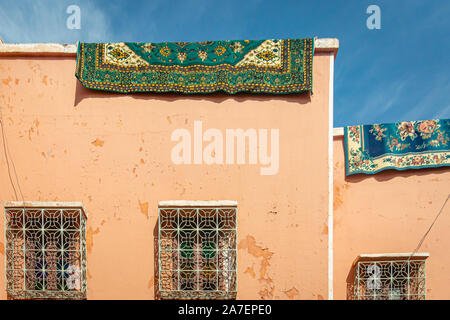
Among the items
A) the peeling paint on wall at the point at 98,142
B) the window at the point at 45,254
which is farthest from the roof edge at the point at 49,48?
the window at the point at 45,254

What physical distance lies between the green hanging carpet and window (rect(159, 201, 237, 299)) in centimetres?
129

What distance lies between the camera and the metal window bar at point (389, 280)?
3455mm

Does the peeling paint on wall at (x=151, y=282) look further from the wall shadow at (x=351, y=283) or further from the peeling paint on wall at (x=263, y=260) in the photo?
the wall shadow at (x=351, y=283)

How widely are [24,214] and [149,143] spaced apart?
1.43m

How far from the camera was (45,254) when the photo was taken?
3.04 m

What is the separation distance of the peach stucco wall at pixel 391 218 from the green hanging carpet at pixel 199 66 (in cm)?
134

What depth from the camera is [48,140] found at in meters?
3.05

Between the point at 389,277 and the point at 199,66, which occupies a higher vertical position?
the point at 199,66

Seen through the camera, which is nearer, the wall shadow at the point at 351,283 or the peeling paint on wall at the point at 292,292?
the peeling paint on wall at the point at 292,292

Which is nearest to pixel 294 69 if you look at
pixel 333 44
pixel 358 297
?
pixel 333 44

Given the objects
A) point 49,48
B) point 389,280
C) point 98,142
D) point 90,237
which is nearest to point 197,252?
point 90,237

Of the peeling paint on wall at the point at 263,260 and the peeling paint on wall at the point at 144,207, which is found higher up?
the peeling paint on wall at the point at 144,207

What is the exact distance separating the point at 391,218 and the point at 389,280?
2.54 feet
